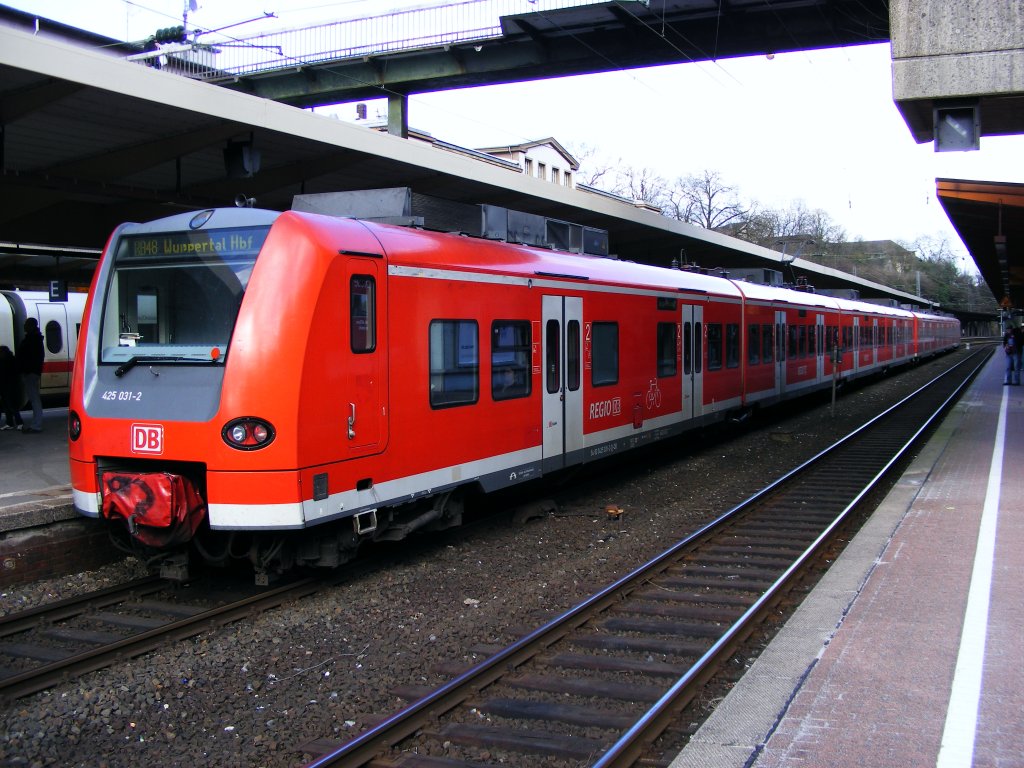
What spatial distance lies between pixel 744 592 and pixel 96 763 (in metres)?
4.85

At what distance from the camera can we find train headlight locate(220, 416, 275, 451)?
6176 millimetres

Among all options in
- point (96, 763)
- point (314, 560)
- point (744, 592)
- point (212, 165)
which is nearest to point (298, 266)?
point (314, 560)

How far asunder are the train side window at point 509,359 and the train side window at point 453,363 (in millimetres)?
317

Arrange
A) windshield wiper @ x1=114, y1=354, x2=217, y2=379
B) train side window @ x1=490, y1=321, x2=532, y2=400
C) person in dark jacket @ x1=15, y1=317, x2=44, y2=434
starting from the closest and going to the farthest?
windshield wiper @ x1=114, y1=354, x2=217, y2=379 < train side window @ x1=490, y1=321, x2=532, y2=400 < person in dark jacket @ x1=15, y1=317, x2=44, y2=434

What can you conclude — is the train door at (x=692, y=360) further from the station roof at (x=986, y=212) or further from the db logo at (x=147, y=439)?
the db logo at (x=147, y=439)

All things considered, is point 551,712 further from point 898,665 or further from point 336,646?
→ point 898,665

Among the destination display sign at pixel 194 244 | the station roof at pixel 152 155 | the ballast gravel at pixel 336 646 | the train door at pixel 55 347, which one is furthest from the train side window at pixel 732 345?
the train door at pixel 55 347

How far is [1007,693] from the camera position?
4.70 metres

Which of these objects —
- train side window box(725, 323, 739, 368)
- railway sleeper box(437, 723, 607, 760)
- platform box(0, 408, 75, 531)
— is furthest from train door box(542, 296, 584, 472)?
train side window box(725, 323, 739, 368)

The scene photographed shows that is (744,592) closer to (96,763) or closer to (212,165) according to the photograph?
(96,763)

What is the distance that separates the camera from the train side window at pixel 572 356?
9820mm

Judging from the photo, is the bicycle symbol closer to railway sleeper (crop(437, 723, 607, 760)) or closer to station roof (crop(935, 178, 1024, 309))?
station roof (crop(935, 178, 1024, 309))

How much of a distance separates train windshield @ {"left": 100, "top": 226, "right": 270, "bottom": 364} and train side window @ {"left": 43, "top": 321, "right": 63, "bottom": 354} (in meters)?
13.9

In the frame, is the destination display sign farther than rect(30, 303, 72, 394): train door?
No
